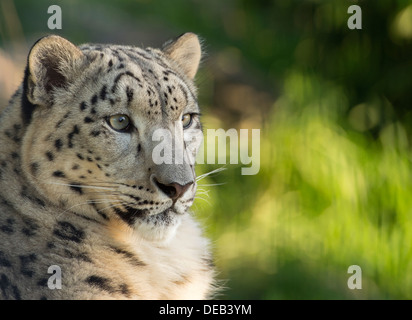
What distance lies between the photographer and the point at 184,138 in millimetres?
2365

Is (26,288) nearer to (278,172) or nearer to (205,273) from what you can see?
(205,273)

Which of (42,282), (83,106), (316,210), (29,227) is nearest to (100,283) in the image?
(42,282)

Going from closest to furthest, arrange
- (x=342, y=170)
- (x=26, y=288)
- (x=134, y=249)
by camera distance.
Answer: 1. (x=26, y=288)
2. (x=134, y=249)
3. (x=342, y=170)

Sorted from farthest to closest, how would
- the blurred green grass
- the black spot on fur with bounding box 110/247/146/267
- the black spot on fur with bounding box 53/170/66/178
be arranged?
1. the blurred green grass
2. the black spot on fur with bounding box 110/247/146/267
3. the black spot on fur with bounding box 53/170/66/178

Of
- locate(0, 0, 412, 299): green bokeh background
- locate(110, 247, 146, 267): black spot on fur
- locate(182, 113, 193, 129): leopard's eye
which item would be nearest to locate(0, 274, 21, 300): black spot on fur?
locate(110, 247, 146, 267): black spot on fur

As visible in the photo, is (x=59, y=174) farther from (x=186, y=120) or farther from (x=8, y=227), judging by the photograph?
(x=186, y=120)

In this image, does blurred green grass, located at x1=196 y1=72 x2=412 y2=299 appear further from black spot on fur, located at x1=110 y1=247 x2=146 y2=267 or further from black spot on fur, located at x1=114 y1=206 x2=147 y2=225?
black spot on fur, located at x1=114 y1=206 x2=147 y2=225

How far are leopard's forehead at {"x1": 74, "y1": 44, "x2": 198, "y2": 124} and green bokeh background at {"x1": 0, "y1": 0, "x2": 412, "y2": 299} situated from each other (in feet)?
7.09

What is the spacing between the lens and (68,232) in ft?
7.22

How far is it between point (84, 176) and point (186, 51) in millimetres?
777

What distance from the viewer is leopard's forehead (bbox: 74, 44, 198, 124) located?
7.04 ft

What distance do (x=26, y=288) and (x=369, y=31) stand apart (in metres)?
4.57

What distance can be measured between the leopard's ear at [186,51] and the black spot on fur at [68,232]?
31.1 inches
